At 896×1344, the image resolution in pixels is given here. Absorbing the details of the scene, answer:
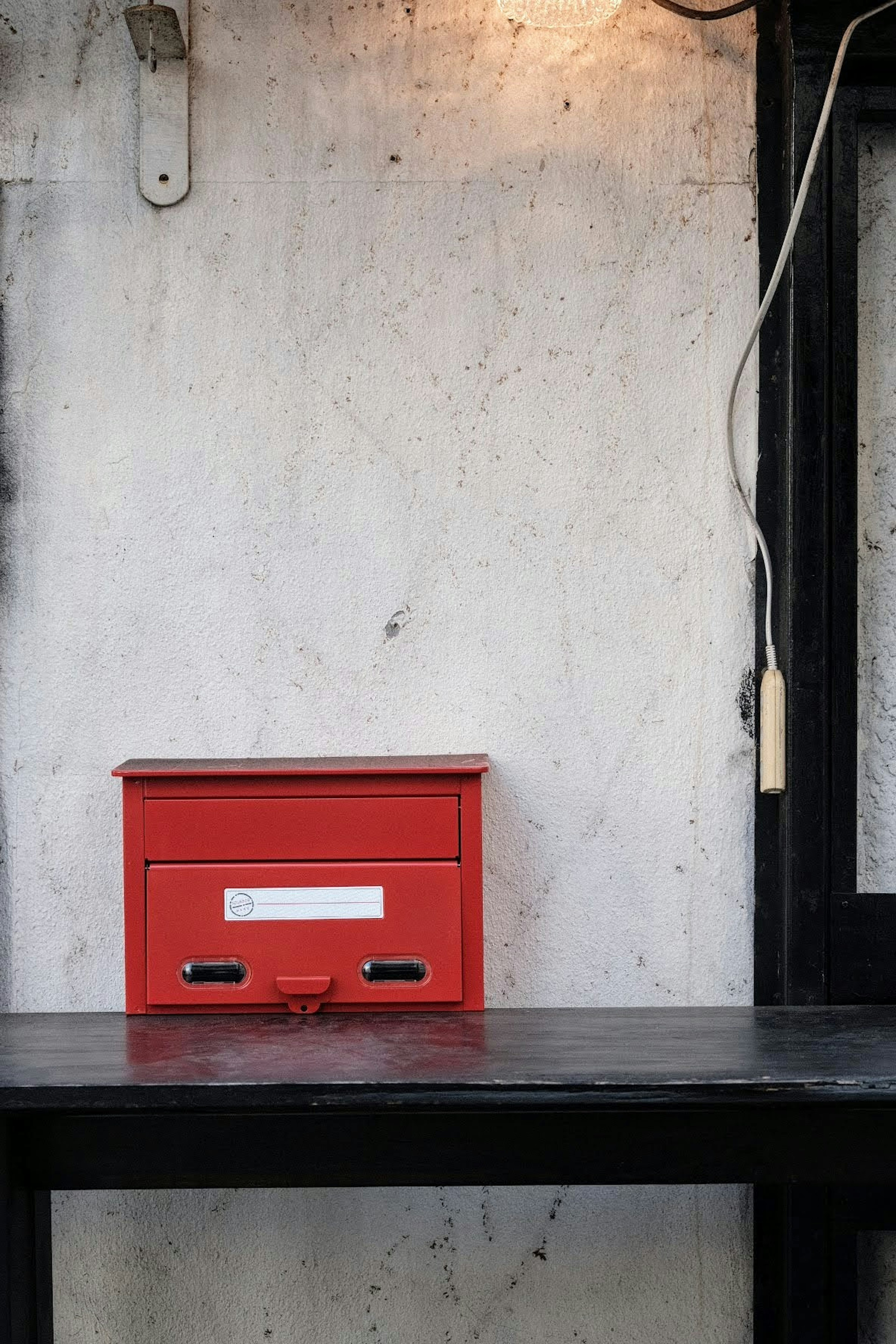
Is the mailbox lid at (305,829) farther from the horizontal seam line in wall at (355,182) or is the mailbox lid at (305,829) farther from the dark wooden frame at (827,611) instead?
the horizontal seam line in wall at (355,182)

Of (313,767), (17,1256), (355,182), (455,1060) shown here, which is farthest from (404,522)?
(17,1256)

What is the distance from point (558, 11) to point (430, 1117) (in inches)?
53.6

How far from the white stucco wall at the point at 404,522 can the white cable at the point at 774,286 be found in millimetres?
30

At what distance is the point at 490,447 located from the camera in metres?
1.44

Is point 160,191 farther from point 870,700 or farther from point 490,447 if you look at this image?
point 870,700

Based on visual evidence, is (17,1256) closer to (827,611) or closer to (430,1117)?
(430,1117)

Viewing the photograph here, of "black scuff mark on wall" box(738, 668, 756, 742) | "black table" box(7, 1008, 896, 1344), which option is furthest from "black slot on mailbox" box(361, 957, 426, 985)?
"black scuff mark on wall" box(738, 668, 756, 742)

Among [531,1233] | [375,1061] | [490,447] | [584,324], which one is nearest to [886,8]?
[584,324]

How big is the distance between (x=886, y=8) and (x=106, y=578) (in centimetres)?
131

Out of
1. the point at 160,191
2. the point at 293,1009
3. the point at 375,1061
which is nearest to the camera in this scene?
the point at 375,1061

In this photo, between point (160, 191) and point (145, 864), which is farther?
point (160, 191)

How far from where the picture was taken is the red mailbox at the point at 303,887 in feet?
4.17

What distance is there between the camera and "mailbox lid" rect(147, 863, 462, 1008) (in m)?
1.27

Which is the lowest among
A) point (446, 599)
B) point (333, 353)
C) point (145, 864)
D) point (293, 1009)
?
point (293, 1009)
